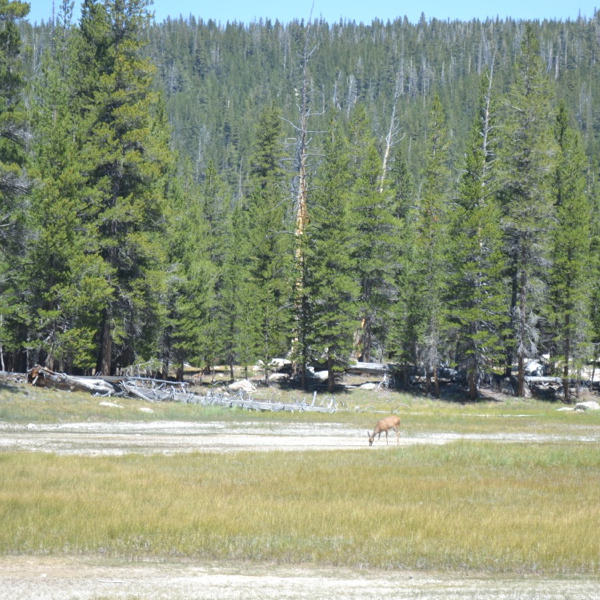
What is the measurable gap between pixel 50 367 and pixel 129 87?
1481 centimetres

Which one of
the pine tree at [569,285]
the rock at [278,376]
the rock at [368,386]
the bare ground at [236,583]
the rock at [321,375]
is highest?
the pine tree at [569,285]

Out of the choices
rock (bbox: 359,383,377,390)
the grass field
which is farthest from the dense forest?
the grass field

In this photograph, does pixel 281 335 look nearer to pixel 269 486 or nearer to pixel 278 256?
pixel 278 256

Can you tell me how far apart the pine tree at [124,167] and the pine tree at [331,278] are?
12.9 m

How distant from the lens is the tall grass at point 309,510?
476 inches

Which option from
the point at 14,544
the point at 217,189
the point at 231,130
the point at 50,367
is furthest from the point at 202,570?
the point at 231,130

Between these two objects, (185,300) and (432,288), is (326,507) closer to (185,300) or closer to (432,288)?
(185,300)

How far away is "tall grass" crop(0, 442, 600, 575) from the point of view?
1209 centimetres

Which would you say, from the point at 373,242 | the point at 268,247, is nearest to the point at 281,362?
the point at 268,247

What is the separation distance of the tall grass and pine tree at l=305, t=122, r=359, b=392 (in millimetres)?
29164

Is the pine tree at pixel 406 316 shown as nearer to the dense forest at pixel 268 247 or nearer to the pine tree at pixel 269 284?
the dense forest at pixel 268 247

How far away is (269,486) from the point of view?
17.3 metres

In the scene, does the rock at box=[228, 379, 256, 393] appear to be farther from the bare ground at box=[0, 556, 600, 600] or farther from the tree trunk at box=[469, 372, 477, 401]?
the bare ground at box=[0, 556, 600, 600]

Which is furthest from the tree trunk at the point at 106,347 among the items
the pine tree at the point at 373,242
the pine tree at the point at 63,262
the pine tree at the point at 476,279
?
the pine tree at the point at 476,279
